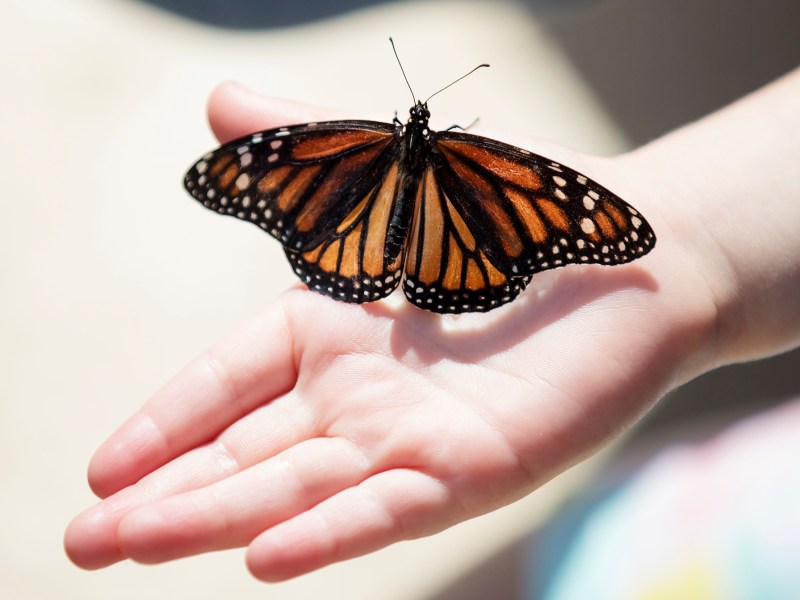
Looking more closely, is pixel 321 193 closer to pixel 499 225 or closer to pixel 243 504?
pixel 499 225

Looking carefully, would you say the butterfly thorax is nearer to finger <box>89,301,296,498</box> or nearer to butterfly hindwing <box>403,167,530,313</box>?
butterfly hindwing <box>403,167,530,313</box>

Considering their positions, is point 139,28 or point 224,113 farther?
point 139,28

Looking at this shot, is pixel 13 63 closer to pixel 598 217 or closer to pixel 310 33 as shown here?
pixel 310 33

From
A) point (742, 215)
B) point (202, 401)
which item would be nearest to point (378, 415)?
point (202, 401)

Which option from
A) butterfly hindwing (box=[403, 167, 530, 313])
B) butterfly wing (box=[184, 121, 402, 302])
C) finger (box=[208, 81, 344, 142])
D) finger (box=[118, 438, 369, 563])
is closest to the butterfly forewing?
butterfly wing (box=[184, 121, 402, 302])

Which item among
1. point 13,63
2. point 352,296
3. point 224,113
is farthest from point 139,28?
point 352,296

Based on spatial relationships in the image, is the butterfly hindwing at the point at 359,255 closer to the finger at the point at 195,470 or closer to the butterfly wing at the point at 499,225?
the butterfly wing at the point at 499,225
